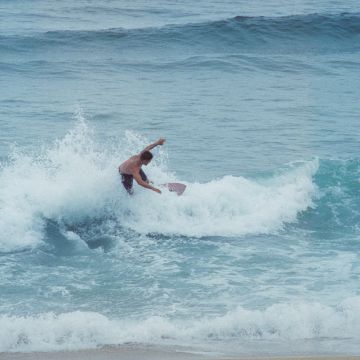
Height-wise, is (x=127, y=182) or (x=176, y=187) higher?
(x=127, y=182)

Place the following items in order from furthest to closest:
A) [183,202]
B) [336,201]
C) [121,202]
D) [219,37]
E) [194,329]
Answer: [219,37], [336,201], [183,202], [121,202], [194,329]

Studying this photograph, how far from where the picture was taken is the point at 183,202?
15172 mm

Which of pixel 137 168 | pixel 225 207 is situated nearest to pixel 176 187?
pixel 225 207

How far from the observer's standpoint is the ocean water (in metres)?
10.1

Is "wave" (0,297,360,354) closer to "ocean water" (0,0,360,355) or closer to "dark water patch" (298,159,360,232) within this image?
"ocean water" (0,0,360,355)

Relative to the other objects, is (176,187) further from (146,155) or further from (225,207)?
(146,155)

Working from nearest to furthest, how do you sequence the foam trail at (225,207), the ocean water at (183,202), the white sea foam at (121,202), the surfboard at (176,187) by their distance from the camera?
the ocean water at (183,202) → the white sea foam at (121,202) → the foam trail at (225,207) → the surfboard at (176,187)

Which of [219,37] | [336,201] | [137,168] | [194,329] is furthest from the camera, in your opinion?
[219,37]

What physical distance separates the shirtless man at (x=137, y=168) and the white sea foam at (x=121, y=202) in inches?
10.7

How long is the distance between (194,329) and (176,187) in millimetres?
5663

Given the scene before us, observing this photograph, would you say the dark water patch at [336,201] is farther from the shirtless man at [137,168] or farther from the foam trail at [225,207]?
the shirtless man at [137,168]

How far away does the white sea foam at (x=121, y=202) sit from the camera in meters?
14.2

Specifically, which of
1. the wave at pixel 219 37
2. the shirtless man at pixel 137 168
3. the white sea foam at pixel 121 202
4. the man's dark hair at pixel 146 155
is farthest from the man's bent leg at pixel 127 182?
the wave at pixel 219 37

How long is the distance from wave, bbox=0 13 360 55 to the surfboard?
53.7 ft
